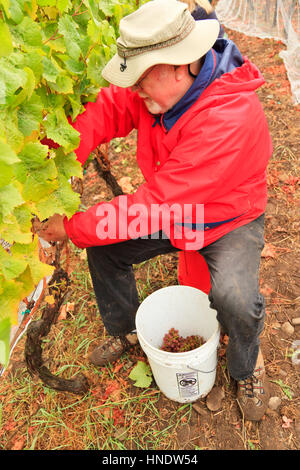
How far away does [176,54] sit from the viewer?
1.80m

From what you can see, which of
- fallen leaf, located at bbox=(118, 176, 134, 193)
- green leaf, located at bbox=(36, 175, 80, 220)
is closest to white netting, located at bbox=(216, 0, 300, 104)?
fallen leaf, located at bbox=(118, 176, 134, 193)

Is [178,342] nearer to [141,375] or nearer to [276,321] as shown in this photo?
[141,375]

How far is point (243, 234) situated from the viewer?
7.19ft

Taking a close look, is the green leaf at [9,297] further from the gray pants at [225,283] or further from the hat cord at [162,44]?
the hat cord at [162,44]

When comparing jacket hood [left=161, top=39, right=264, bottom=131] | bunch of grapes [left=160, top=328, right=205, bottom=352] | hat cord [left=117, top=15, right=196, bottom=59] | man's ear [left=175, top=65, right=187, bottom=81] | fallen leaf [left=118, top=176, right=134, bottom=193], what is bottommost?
fallen leaf [left=118, top=176, right=134, bottom=193]

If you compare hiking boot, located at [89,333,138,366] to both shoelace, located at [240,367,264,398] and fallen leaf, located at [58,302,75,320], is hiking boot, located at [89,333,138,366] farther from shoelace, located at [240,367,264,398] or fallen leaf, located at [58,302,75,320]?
shoelace, located at [240,367,264,398]

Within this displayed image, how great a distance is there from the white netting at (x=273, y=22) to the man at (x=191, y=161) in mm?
3016

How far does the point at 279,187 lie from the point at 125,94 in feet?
6.60

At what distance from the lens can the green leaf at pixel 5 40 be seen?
1.14 m

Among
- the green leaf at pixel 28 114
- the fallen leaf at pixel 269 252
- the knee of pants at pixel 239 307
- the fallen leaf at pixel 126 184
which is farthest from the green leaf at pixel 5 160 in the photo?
the fallen leaf at pixel 126 184

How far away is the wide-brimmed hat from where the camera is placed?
176 cm

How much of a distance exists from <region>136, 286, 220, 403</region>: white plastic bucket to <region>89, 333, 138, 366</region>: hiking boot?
0.83 feet

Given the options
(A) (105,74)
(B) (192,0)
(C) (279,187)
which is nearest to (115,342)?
(A) (105,74)

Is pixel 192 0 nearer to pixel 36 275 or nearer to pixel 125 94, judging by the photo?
pixel 125 94
